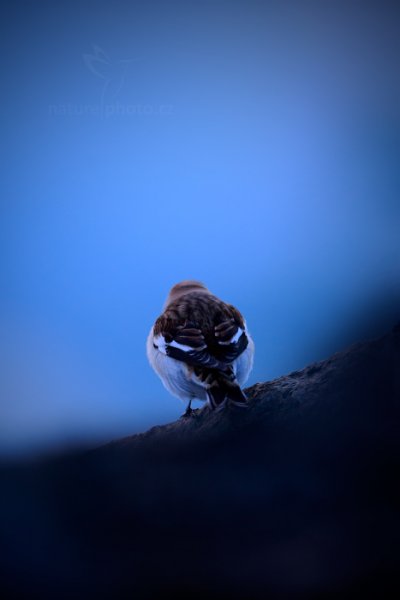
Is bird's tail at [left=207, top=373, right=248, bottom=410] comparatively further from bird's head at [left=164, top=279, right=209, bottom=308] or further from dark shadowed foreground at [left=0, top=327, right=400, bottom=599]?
bird's head at [left=164, top=279, right=209, bottom=308]

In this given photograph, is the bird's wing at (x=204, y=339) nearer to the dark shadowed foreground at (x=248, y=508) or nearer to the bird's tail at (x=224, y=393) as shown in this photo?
the bird's tail at (x=224, y=393)

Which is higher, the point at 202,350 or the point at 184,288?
the point at 184,288

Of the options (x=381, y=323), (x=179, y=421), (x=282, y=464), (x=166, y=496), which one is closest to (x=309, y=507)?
(x=282, y=464)

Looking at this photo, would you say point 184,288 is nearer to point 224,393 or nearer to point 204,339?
point 204,339

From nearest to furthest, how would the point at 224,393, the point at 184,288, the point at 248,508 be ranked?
the point at 248,508
the point at 224,393
the point at 184,288

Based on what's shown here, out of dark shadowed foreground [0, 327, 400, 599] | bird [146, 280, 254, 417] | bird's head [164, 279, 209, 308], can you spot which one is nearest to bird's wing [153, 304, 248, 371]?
bird [146, 280, 254, 417]

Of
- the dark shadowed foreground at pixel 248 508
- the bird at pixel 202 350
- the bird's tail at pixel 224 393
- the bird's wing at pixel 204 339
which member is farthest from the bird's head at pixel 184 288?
the dark shadowed foreground at pixel 248 508

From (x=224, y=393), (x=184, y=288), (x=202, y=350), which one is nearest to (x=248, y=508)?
(x=224, y=393)
